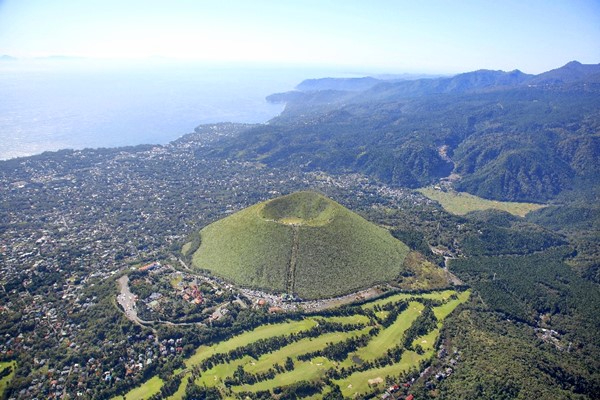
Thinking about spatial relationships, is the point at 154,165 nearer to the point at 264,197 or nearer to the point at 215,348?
the point at 264,197

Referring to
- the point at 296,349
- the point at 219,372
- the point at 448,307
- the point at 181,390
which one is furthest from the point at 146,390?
the point at 448,307

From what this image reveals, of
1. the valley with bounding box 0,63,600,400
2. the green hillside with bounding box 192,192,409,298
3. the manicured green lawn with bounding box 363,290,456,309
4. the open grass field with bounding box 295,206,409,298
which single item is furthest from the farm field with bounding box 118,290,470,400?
the green hillside with bounding box 192,192,409,298

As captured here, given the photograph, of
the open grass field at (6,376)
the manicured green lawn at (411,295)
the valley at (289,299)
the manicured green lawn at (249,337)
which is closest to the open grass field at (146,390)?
the valley at (289,299)

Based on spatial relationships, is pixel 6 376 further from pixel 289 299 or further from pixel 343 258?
pixel 343 258

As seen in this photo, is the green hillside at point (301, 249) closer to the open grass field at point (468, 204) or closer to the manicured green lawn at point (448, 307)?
the manicured green lawn at point (448, 307)

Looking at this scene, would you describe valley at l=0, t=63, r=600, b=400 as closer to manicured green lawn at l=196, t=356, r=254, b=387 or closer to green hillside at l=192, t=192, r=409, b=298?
manicured green lawn at l=196, t=356, r=254, b=387

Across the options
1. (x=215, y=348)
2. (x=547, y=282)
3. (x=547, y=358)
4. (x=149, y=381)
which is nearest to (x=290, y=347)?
(x=215, y=348)
